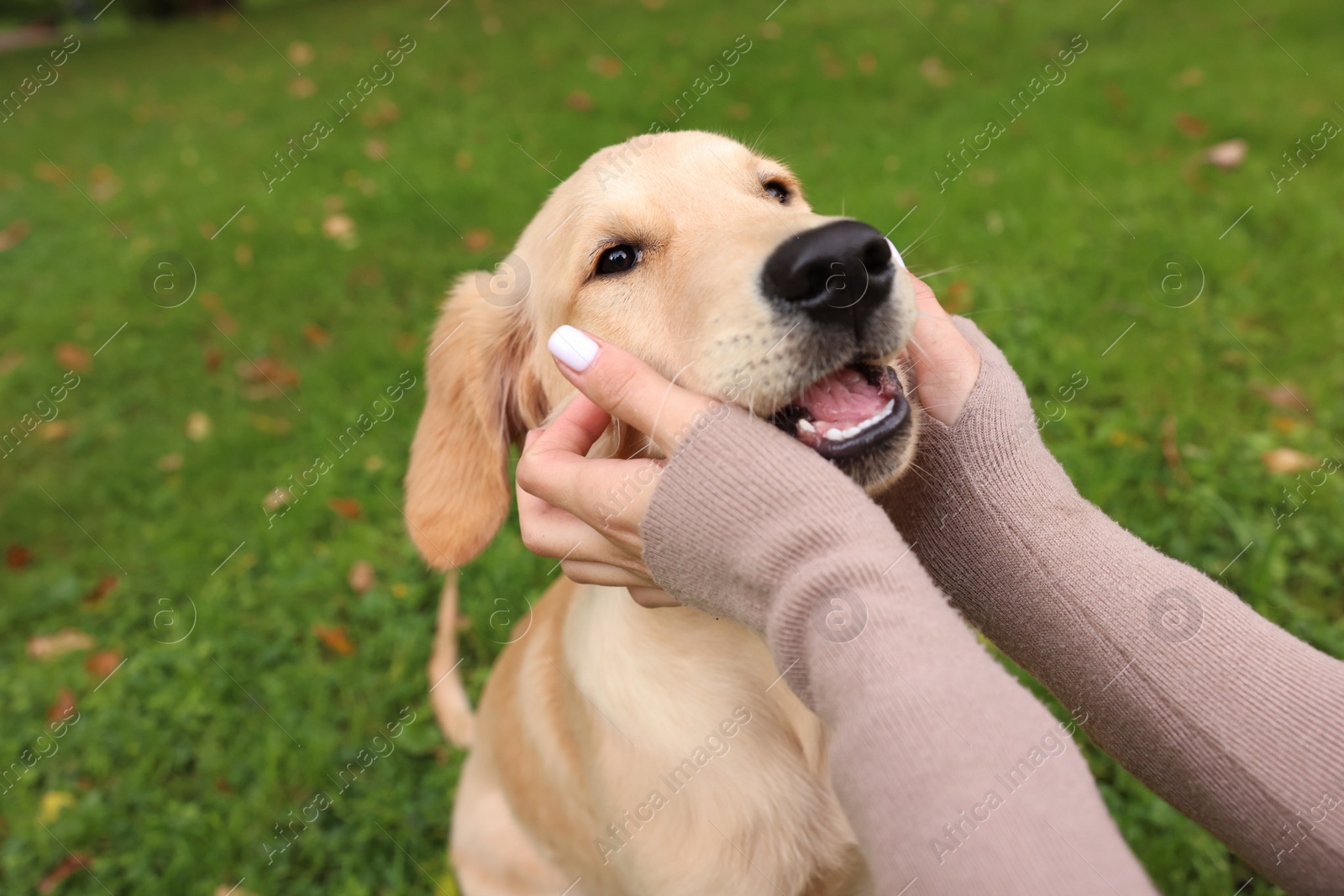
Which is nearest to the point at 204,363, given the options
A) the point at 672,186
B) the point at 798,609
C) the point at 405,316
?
the point at 405,316

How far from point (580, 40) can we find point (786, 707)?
327 inches

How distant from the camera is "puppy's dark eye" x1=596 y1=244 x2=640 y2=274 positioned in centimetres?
181

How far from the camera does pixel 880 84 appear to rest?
6.48 m

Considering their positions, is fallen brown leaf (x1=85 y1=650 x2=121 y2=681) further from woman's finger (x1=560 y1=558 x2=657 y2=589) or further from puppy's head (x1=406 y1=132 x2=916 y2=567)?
woman's finger (x1=560 y1=558 x2=657 y2=589)

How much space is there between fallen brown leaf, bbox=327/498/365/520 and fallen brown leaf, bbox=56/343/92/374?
2751mm

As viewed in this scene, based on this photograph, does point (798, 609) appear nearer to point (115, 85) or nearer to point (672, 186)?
point (672, 186)

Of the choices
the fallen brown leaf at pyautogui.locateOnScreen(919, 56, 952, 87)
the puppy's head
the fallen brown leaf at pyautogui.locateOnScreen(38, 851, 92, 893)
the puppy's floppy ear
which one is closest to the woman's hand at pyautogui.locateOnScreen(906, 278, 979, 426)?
the puppy's head

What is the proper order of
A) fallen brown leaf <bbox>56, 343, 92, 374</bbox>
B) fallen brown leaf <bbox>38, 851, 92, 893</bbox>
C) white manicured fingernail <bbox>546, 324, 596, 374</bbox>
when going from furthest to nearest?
fallen brown leaf <bbox>56, 343, 92, 374</bbox>, fallen brown leaf <bbox>38, 851, 92, 893</bbox>, white manicured fingernail <bbox>546, 324, 596, 374</bbox>

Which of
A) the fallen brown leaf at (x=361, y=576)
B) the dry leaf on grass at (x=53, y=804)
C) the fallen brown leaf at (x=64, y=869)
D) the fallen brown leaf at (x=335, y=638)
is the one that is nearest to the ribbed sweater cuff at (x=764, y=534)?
the fallen brown leaf at (x=335, y=638)

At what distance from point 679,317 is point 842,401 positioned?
37 cm

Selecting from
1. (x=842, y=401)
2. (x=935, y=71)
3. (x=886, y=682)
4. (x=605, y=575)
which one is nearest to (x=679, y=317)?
(x=842, y=401)

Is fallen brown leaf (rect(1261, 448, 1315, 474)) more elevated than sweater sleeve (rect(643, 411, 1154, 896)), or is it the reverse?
sweater sleeve (rect(643, 411, 1154, 896))

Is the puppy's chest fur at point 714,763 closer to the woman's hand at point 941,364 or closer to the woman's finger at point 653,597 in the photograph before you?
the woman's finger at point 653,597

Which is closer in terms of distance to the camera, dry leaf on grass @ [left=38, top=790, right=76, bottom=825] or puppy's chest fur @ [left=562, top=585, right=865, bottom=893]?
puppy's chest fur @ [left=562, top=585, right=865, bottom=893]
